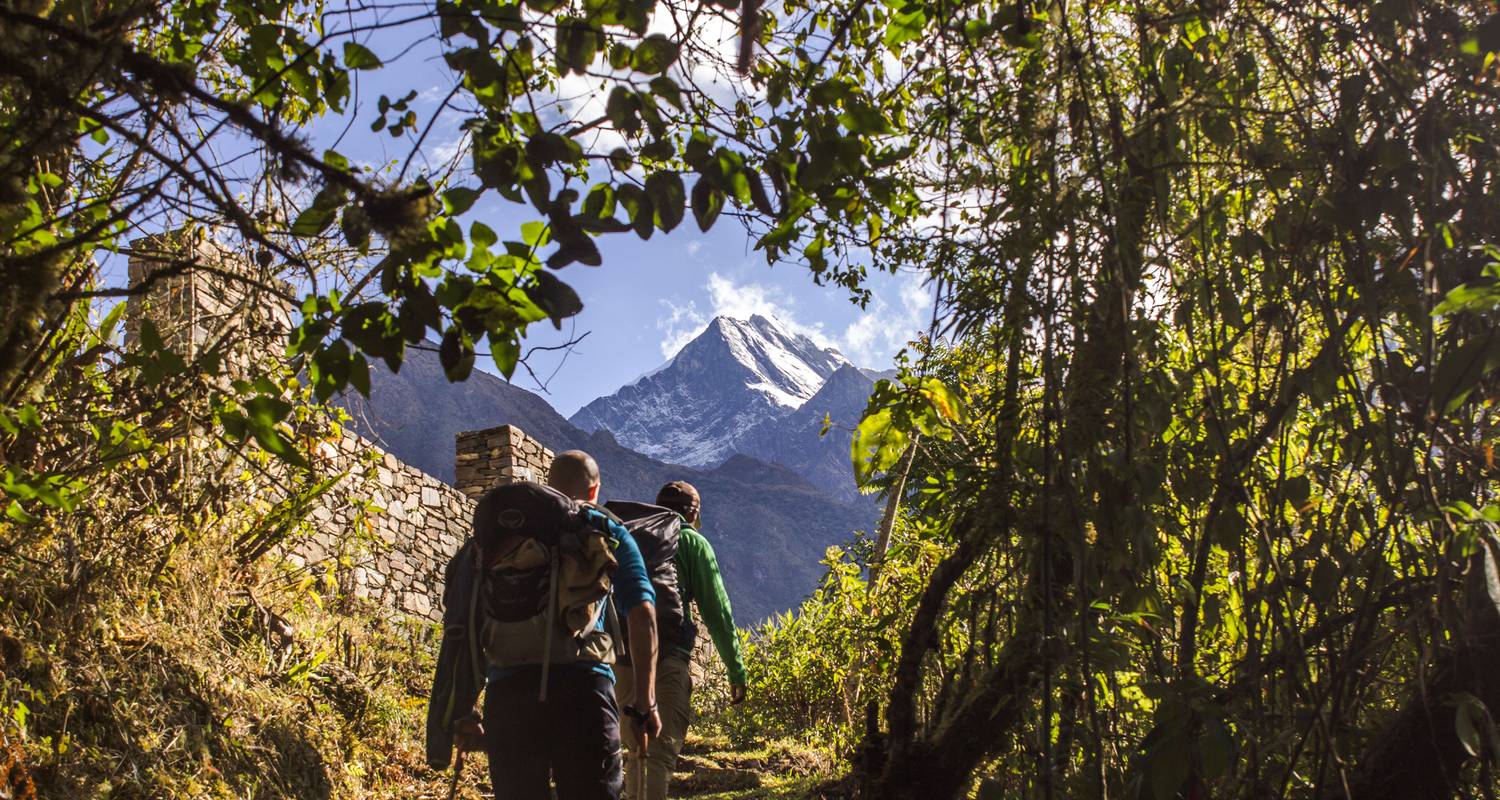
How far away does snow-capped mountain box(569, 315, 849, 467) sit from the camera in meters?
147

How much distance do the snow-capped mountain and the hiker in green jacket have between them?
133183mm

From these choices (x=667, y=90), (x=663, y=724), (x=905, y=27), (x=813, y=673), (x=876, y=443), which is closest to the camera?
(x=667, y=90)

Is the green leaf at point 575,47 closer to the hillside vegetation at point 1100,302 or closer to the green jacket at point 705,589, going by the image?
the hillside vegetation at point 1100,302

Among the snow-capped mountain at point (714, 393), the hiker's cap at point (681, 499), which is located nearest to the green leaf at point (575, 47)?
the hiker's cap at point (681, 499)

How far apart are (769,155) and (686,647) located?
2.74 metres

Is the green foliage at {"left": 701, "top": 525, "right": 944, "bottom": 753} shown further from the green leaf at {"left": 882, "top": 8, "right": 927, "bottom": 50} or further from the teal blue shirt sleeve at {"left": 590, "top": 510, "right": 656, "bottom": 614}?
the green leaf at {"left": 882, "top": 8, "right": 927, "bottom": 50}

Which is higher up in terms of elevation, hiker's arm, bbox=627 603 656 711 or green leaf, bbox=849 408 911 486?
green leaf, bbox=849 408 911 486

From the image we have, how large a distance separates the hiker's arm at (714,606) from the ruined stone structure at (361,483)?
2005mm

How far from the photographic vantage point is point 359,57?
1.92 metres

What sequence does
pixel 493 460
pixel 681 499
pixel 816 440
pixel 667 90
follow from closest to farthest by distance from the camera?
pixel 667 90, pixel 681 499, pixel 493 460, pixel 816 440

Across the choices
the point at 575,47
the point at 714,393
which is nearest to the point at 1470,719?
the point at 575,47

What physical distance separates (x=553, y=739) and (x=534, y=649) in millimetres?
257

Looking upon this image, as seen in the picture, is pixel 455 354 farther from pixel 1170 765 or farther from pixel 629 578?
pixel 629 578

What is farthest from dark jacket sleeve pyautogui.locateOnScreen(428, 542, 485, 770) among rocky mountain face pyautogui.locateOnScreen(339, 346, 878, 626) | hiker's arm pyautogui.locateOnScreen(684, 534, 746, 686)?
rocky mountain face pyautogui.locateOnScreen(339, 346, 878, 626)
